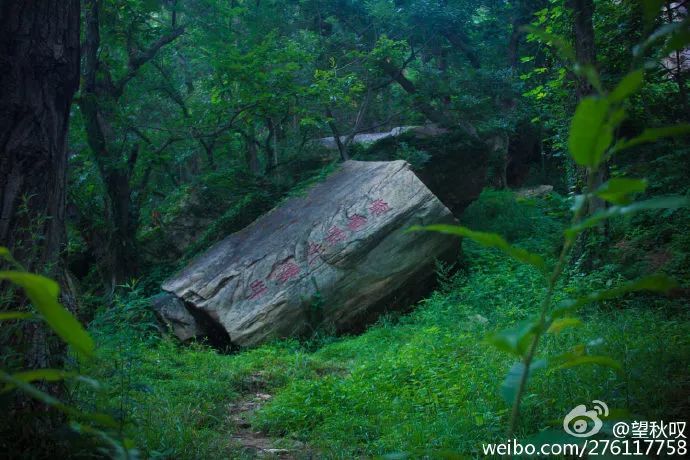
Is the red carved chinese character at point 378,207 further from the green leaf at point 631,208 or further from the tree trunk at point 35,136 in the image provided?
the green leaf at point 631,208

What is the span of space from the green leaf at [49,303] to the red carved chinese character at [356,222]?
6.44 m

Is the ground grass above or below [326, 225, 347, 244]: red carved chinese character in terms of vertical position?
below

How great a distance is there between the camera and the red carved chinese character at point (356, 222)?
Answer: 7.43m

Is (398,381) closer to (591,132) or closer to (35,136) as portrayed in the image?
(35,136)

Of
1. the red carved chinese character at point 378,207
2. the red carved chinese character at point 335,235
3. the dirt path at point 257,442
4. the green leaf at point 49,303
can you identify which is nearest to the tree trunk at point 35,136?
the dirt path at point 257,442

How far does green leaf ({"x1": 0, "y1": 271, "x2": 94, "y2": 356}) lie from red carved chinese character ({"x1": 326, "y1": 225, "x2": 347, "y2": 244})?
6.40 metres

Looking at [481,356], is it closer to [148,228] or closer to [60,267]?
[60,267]

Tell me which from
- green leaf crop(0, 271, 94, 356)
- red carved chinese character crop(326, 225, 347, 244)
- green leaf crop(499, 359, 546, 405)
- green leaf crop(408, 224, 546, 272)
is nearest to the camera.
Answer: green leaf crop(0, 271, 94, 356)

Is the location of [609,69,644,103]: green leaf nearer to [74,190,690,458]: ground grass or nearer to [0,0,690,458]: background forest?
[0,0,690,458]: background forest

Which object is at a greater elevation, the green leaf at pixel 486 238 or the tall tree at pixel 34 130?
the tall tree at pixel 34 130

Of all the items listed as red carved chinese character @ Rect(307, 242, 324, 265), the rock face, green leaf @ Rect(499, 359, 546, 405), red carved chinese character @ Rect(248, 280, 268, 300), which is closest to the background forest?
green leaf @ Rect(499, 359, 546, 405)

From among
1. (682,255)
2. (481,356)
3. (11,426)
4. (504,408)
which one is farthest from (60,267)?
(682,255)

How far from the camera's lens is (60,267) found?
118 inches

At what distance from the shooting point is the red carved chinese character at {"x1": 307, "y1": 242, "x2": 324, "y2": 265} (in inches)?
290
